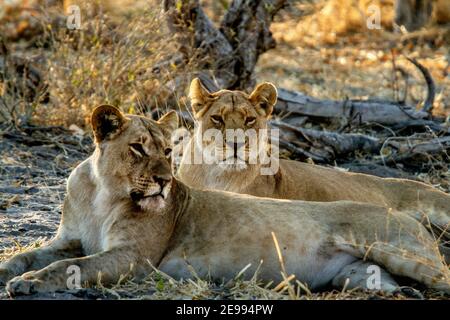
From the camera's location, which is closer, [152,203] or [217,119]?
[152,203]

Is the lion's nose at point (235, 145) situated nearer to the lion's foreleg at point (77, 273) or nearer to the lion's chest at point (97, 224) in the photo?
the lion's chest at point (97, 224)

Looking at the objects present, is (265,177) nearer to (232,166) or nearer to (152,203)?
(232,166)

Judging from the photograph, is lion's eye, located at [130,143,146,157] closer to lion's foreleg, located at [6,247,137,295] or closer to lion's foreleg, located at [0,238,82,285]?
lion's foreleg, located at [6,247,137,295]

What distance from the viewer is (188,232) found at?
18.5 feet

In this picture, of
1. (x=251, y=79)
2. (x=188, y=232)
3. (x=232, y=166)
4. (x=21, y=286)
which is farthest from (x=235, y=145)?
(x=251, y=79)

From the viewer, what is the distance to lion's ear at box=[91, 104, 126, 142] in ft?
18.3

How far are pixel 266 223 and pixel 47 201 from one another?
2727 mm

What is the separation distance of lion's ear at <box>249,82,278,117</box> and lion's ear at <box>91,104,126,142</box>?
1.82 m

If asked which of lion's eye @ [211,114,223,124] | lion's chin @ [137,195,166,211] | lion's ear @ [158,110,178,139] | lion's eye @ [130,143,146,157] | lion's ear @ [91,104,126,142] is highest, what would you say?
lion's ear @ [91,104,126,142]

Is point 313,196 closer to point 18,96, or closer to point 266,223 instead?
point 266,223

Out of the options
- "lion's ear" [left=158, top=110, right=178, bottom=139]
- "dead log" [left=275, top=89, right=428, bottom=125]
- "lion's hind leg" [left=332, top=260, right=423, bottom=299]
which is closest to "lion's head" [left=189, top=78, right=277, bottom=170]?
"lion's ear" [left=158, top=110, right=178, bottom=139]

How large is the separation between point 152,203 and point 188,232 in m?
0.30

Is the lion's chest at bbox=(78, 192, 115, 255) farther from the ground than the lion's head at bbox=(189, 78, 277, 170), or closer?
closer

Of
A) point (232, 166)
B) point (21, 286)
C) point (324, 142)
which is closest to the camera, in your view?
point (21, 286)
